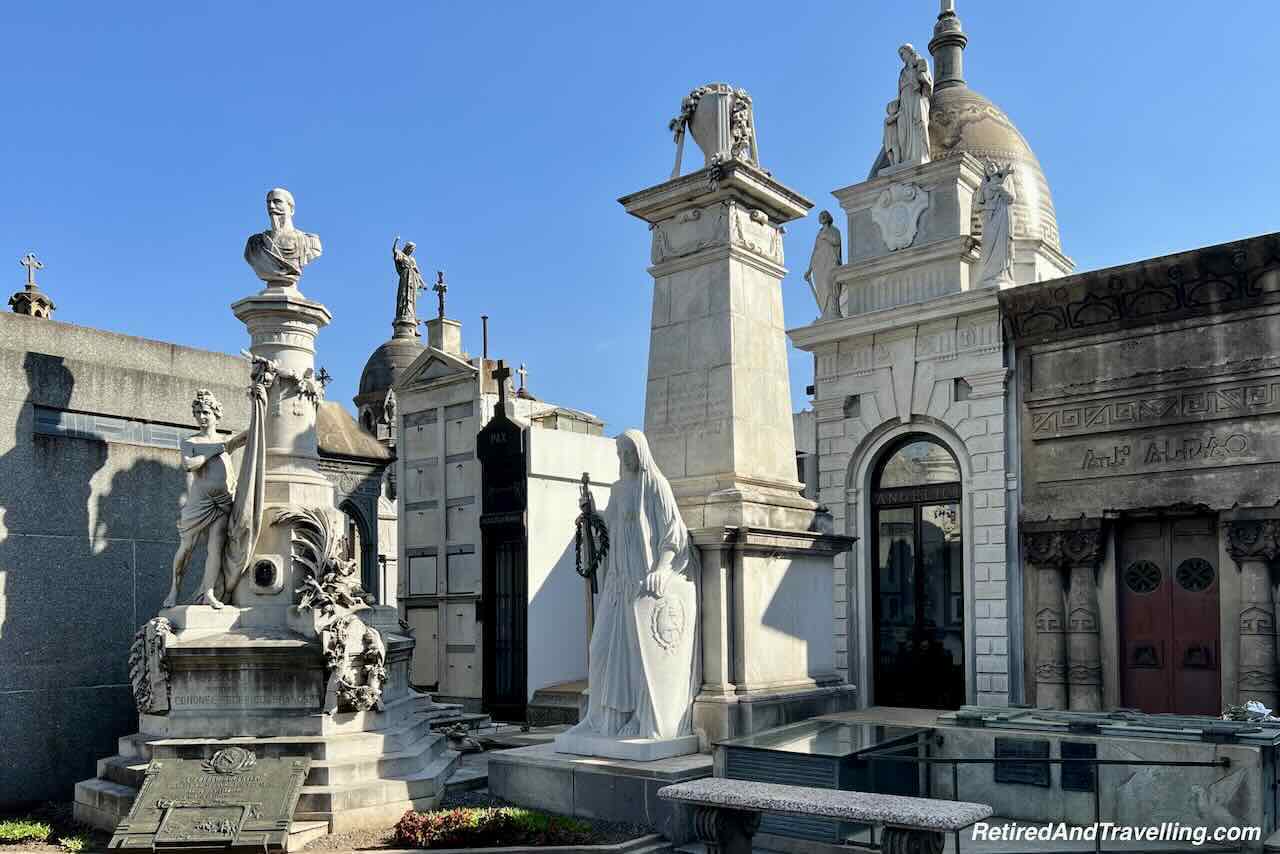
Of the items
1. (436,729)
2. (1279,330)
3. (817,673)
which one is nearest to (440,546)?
(436,729)

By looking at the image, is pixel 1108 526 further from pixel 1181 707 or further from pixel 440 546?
pixel 440 546

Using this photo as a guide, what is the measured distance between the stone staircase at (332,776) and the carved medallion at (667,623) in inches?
94.3

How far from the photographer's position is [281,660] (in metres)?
9.29

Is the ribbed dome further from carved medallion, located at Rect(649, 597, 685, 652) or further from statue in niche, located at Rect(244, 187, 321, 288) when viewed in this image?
carved medallion, located at Rect(649, 597, 685, 652)

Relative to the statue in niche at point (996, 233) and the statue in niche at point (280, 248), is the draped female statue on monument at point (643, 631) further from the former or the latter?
the statue in niche at point (996, 233)

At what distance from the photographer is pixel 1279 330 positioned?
40.4ft

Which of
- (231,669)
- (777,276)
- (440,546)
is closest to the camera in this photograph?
(231,669)

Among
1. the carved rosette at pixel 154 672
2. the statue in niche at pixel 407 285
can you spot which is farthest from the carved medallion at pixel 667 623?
the statue in niche at pixel 407 285

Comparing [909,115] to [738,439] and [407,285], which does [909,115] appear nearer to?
[738,439]

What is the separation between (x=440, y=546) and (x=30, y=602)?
8428mm

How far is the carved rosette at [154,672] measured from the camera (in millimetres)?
9391

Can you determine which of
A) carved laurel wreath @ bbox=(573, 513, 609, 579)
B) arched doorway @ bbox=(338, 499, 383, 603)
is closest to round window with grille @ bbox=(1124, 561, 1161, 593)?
carved laurel wreath @ bbox=(573, 513, 609, 579)

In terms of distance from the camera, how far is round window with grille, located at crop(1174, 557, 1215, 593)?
12773 millimetres

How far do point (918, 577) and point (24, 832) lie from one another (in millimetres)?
11189
